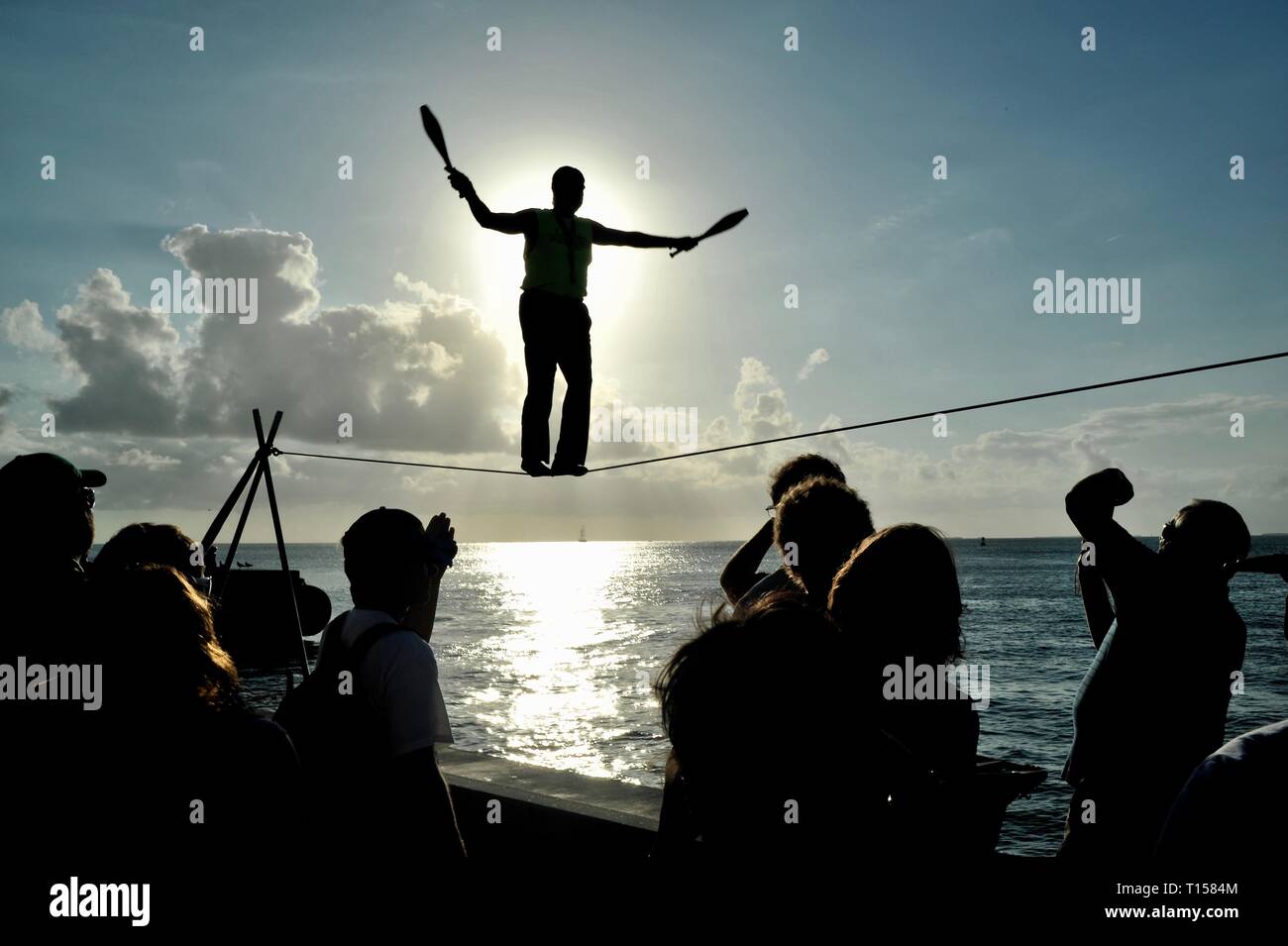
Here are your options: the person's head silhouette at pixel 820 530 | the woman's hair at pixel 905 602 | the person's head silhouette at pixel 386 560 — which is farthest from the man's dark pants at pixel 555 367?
the woman's hair at pixel 905 602

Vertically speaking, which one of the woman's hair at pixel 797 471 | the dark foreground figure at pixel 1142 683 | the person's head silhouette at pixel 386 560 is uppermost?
the woman's hair at pixel 797 471

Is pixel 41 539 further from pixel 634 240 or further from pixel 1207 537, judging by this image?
pixel 634 240

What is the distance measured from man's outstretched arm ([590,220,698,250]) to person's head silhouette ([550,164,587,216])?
0.26 meters

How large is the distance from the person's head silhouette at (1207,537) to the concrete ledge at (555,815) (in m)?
2.75

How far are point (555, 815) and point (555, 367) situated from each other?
3.46 metres

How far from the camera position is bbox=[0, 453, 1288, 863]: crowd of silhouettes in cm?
165

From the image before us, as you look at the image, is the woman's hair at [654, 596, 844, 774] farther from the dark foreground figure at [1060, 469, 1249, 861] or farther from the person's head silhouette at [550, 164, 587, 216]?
the person's head silhouette at [550, 164, 587, 216]

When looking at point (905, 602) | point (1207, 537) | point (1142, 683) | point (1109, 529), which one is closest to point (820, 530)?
point (905, 602)

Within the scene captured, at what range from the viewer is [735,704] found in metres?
1.64

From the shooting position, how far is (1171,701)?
11.0 ft

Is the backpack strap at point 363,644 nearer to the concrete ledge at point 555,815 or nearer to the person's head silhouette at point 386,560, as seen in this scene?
the person's head silhouette at point 386,560

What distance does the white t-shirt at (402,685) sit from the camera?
302cm
